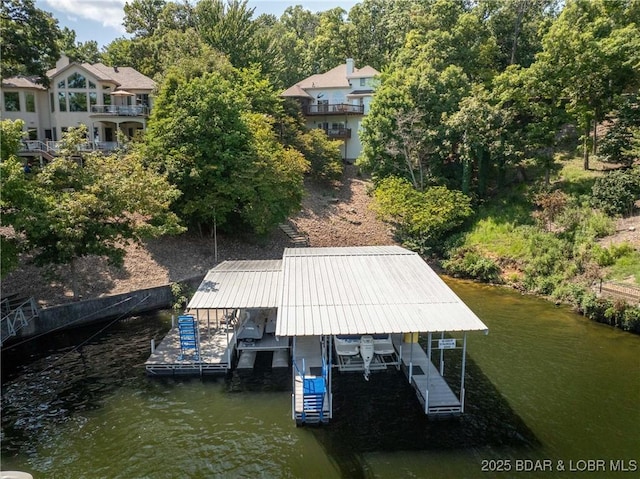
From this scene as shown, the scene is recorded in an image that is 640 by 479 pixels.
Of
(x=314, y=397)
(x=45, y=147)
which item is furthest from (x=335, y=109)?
(x=314, y=397)

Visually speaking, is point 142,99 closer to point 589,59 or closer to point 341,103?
point 341,103

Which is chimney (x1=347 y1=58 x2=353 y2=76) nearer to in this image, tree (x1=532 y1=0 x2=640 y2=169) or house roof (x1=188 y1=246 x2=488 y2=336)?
tree (x1=532 y1=0 x2=640 y2=169)

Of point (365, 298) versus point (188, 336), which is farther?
point (188, 336)

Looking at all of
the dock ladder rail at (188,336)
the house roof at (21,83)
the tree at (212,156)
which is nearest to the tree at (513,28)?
the tree at (212,156)

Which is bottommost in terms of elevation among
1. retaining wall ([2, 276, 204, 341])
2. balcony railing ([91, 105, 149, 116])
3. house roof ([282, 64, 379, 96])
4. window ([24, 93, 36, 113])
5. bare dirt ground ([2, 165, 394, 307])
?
retaining wall ([2, 276, 204, 341])

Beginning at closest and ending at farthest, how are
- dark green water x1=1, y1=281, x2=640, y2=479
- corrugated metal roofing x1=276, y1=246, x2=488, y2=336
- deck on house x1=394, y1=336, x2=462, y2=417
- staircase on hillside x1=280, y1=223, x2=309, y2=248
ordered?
1. dark green water x1=1, y1=281, x2=640, y2=479
2. corrugated metal roofing x1=276, y1=246, x2=488, y2=336
3. deck on house x1=394, y1=336, x2=462, y2=417
4. staircase on hillside x1=280, y1=223, x2=309, y2=248

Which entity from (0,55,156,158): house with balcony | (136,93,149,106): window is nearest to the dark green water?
(0,55,156,158): house with balcony

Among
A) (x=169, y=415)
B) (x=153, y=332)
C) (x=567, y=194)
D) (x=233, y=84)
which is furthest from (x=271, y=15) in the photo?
(x=169, y=415)
